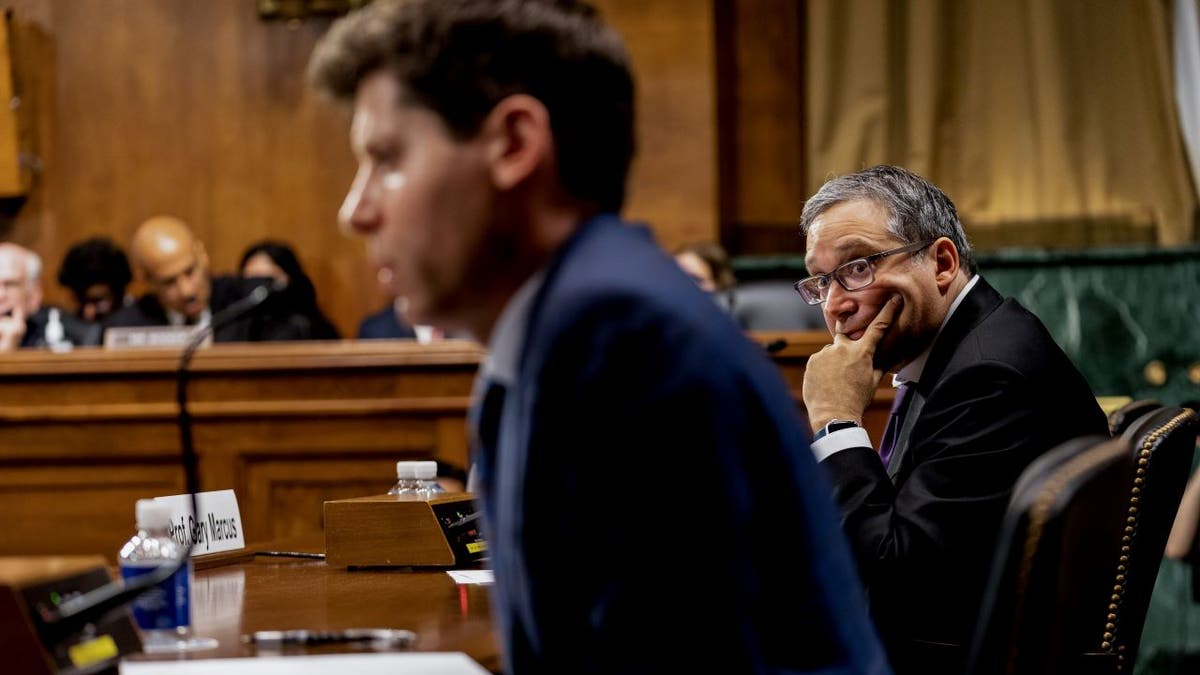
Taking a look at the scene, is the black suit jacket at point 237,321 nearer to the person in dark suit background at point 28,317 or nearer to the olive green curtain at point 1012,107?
the person in dark suit background at point 28,317

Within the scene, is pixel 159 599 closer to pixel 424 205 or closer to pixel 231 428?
pixel 424 205

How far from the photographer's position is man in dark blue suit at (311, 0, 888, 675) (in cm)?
96

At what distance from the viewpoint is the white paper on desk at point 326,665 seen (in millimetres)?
1398

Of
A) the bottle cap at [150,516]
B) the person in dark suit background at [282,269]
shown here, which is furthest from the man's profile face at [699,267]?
the bottle cap at [150,516]

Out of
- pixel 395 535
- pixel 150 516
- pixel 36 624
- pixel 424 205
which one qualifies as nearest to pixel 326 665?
pixel 36 624

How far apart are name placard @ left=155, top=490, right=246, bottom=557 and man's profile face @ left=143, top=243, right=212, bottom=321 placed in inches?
150

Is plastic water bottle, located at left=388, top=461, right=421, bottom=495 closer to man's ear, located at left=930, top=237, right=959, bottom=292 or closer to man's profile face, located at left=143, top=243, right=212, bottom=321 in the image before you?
man's ear, located at left=930, top=237, right=959, bottom=292

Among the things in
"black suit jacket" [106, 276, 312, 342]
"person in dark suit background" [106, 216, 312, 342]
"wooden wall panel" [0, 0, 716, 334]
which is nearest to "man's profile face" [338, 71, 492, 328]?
"black suit jacket" [106, 276, 312, 342]

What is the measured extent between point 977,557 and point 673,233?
4.53 m

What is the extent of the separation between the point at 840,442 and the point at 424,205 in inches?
50.2

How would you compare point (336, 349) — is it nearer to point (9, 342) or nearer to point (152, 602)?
point (9, 342)

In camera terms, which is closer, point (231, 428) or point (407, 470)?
point (407, 470)

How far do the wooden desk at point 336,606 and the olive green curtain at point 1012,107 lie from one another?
469 centimetres

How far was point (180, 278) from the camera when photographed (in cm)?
612
